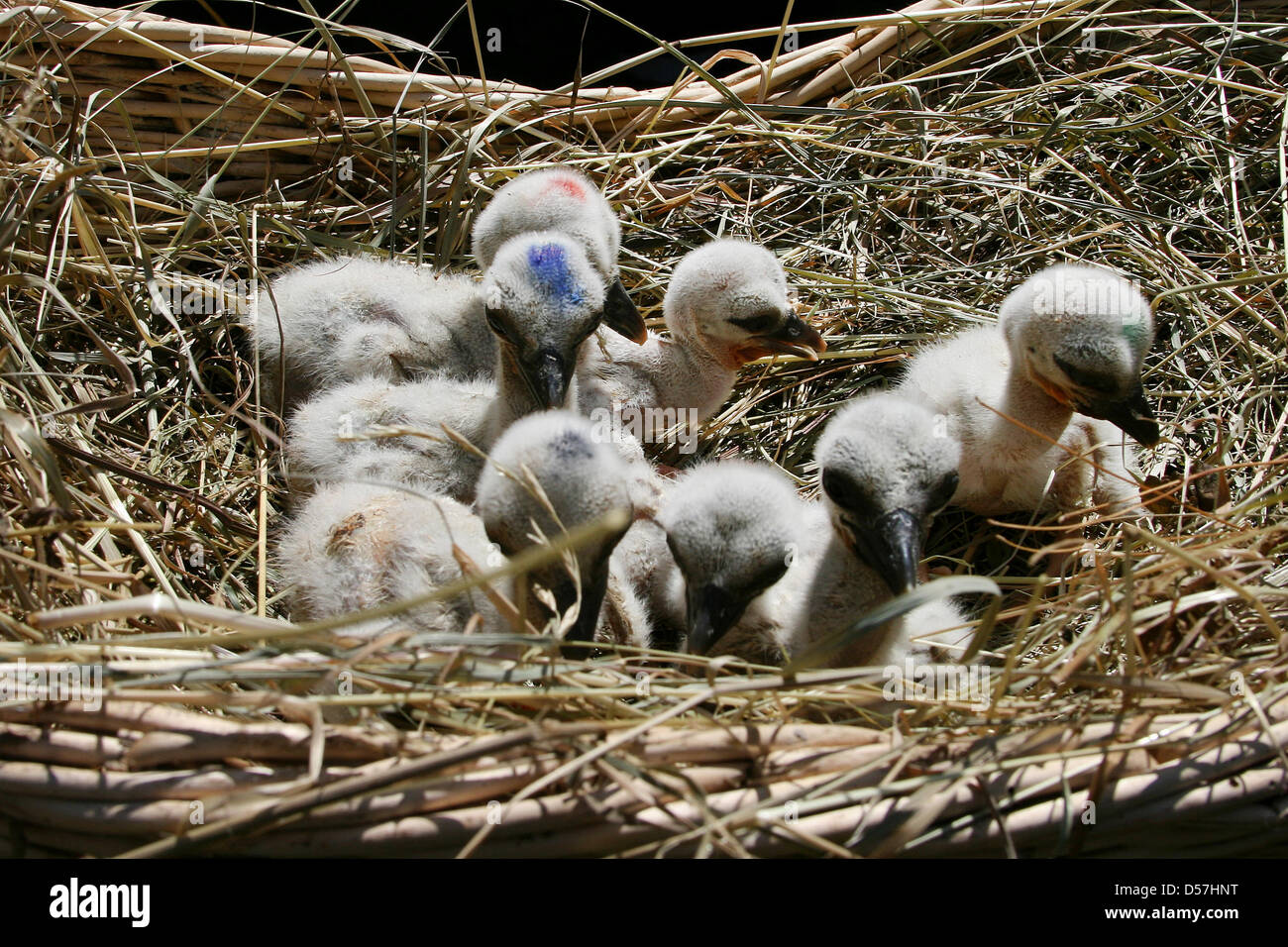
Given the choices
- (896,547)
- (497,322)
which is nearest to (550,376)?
(497,322)

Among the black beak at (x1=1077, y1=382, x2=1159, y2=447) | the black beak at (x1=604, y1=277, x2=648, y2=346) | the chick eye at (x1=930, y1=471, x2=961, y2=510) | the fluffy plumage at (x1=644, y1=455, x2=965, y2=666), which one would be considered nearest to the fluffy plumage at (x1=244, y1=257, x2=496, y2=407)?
the black beak at (x1=604, y1=277, x2=648, y2=346)

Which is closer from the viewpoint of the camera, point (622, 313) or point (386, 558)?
point (386, 558)

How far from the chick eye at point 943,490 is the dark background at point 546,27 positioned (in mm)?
1959

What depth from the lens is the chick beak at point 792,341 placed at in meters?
2.25

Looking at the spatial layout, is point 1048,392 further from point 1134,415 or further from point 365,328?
point 365,328

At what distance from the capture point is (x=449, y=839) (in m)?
1.13

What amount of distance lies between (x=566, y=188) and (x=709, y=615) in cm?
107

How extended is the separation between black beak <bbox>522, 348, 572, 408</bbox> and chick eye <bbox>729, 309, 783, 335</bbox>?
48cm

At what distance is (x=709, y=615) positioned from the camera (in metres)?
1.58

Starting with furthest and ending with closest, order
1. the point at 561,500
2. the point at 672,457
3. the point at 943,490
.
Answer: the point at 672,457 < the point at 943,490 < the point at 561,500

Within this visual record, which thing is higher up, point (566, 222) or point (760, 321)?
point (566, 222)
